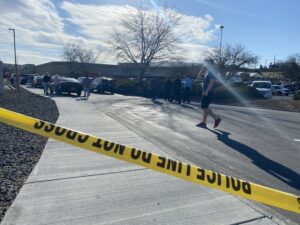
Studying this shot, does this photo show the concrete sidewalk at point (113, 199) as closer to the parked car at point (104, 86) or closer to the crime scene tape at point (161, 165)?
the crime scene tape at point (161, 165)

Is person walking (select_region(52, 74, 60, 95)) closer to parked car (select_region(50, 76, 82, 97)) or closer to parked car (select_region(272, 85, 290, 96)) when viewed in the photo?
parked car (select_region(50, 76, 82, 97))

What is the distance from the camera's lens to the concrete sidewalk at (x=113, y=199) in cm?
324

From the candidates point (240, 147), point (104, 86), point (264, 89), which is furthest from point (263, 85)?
point (240, 147)

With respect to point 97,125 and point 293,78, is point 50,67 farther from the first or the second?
point 97,125

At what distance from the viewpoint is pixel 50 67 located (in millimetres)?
100562

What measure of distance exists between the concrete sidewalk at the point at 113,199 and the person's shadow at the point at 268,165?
1.45 m

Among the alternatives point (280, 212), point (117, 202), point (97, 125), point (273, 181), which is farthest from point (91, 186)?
point (97, 125)

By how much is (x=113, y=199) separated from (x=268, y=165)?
3155 millimetres

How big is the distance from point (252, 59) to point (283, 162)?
4638 centimetres

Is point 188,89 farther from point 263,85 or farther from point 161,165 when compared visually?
point 161,165

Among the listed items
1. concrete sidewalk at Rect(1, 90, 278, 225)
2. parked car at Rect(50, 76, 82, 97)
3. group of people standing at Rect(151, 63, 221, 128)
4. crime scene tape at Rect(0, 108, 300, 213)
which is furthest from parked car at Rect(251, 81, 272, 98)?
crime scene tape at Rect(0, 108, 300, 213)

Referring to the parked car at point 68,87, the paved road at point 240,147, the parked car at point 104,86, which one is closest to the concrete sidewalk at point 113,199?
the paved road at point 240,147

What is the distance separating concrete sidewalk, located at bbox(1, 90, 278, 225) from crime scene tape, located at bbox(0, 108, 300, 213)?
79cm

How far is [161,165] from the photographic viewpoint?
2.58 meters
